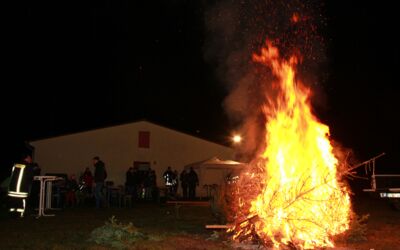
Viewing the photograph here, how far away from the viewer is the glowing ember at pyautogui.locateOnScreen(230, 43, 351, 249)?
367 inches

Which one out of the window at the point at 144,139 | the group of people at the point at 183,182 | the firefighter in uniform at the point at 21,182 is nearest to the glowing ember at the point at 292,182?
the firefighter in uniform at the point at 21,182

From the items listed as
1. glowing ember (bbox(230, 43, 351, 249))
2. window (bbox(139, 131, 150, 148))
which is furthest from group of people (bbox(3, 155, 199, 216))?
glowing ember (bbox(230, 43, 351, 249))

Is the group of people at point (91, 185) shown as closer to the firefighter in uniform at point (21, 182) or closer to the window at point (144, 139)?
the firefighter in uniform at point (21, 182)

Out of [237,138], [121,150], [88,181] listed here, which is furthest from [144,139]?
[88,181]

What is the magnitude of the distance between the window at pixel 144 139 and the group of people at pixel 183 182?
3073mm

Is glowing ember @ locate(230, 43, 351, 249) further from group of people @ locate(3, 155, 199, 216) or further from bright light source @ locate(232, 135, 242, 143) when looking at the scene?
bright light source @ locate(232, 135, 242, 143)

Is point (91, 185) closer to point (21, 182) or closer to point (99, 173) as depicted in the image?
point (99, 173)

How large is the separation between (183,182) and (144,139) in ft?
15.3

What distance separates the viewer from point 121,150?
28.6 metres

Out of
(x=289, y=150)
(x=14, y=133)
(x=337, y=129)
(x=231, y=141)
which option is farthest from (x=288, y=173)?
(x=14, y=133)

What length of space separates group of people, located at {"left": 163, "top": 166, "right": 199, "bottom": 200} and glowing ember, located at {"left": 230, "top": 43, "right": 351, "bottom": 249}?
14.8 metres

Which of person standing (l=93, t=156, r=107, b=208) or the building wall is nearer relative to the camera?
person standing (l=93, t=156, r=107, b=208)

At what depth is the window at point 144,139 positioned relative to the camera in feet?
95.2

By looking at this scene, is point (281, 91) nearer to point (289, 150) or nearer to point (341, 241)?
point (289, 150)
